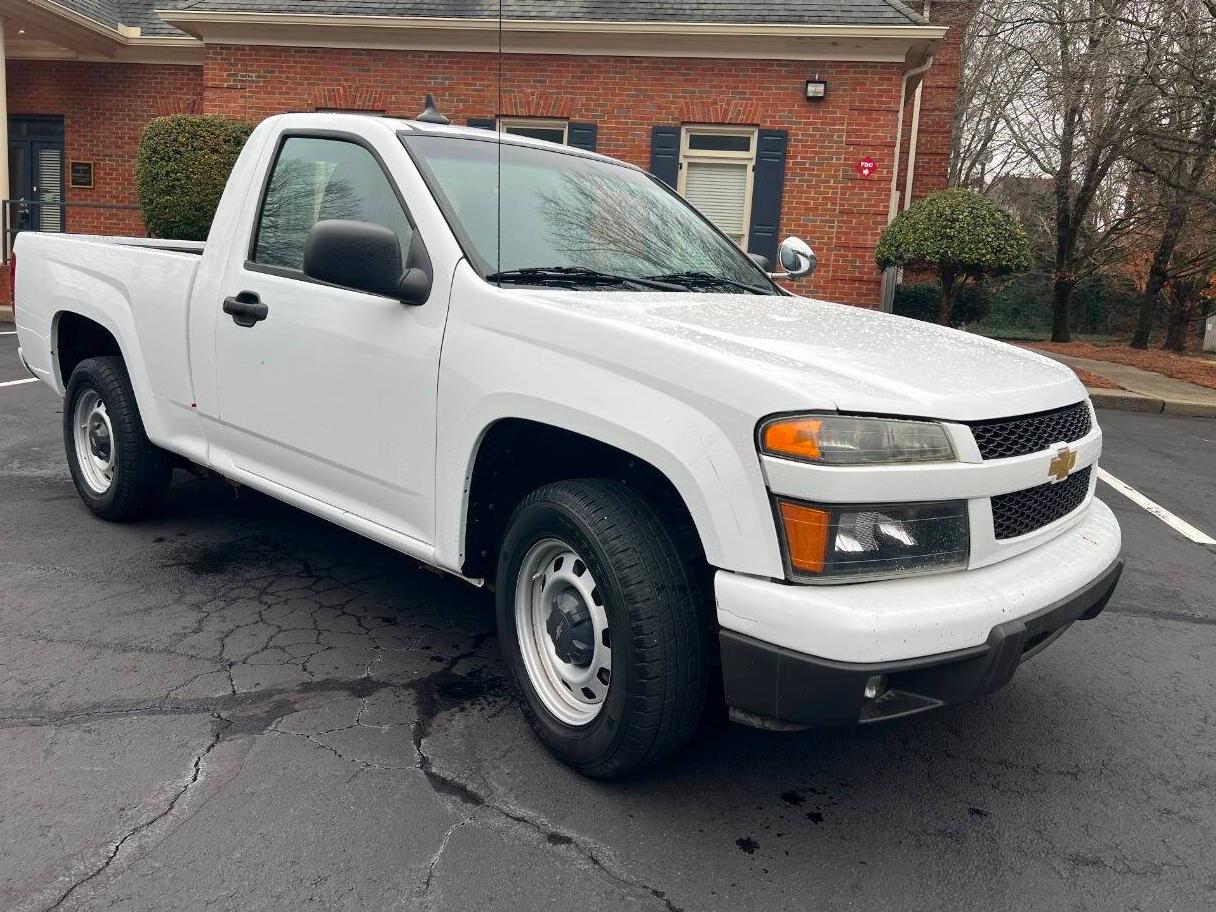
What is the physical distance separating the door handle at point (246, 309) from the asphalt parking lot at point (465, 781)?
45.2 inches

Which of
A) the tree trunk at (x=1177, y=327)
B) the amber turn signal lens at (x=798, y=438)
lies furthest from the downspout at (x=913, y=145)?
the amber turn signal lens at (x=798, y=438)

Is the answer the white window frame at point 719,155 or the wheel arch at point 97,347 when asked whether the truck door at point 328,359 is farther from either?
the white window frame at point 719,155

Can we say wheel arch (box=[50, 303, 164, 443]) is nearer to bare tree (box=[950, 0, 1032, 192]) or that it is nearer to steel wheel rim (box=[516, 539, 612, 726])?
steel wheel rim (box=[516, 539, 612, 726])

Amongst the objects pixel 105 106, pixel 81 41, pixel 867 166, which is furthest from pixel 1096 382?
pixel 105 106

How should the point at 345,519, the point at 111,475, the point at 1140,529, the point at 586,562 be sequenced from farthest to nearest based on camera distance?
the point at 1140,529 → the point at 111,475 → the point at 345,519 → the point at 586,562

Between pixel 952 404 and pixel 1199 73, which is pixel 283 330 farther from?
pixel 1199 73

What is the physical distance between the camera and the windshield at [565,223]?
10.7ft

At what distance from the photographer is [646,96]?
48.0 ft

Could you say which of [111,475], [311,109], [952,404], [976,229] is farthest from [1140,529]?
[311,109]

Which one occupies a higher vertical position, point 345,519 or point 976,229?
point 976,229

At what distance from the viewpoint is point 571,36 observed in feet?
47.3

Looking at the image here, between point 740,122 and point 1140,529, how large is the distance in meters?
10.1

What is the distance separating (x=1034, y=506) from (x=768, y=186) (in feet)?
41.0

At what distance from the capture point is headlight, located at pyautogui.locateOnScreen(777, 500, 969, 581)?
7.60ft
